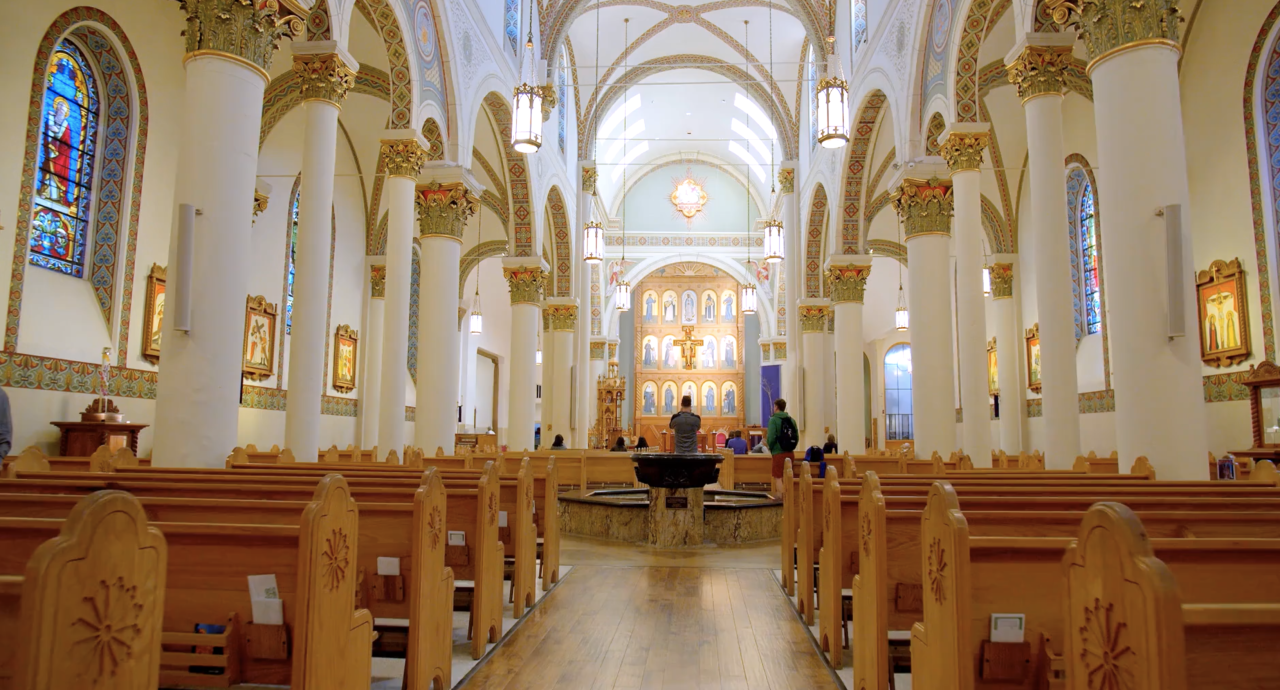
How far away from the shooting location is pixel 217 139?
21.1 ft

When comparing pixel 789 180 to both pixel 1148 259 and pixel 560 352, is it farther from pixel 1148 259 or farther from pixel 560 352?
pixel 1148 259

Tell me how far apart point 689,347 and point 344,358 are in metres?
20.5

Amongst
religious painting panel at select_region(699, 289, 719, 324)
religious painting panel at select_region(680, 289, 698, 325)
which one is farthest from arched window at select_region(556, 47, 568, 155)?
religious painting panel at select_region(699, 289, 719, 324)

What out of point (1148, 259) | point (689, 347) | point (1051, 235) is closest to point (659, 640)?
point (1148, 259)

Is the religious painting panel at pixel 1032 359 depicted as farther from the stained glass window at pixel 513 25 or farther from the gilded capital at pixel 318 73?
the gilded capital at pixel 318 73

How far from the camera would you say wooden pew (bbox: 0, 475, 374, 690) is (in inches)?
102

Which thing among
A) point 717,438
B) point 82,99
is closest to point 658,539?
point 82,99

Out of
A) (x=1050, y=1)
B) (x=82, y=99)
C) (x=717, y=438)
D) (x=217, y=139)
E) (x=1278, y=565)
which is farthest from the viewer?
(x=717, y=438)

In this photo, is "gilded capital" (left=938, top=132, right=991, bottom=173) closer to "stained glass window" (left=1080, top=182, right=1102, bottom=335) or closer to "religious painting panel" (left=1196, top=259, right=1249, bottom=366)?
"religious painting panel" (left=1196, top=259, right=1249, bottom=366)

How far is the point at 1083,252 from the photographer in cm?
1518

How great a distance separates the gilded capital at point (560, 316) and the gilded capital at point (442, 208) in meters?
8.46

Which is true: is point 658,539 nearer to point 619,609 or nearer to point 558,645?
point 619,609

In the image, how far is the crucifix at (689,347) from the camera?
35688 millimetres

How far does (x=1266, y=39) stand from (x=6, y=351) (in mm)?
15175
